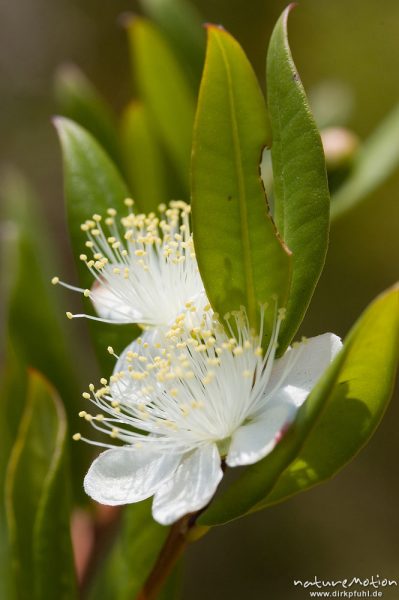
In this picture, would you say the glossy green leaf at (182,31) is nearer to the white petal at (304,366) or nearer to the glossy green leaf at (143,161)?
the glossy green leaf at (143,161)

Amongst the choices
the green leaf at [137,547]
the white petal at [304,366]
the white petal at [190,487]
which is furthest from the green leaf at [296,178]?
the green leaf at [137,547]

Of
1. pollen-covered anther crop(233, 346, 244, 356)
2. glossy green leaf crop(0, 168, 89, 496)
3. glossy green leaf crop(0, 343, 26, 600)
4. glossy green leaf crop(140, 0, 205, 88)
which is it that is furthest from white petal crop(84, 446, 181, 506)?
glossy green leaf crop(140, 0, 205, 88)

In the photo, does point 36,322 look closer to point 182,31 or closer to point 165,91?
point 165,91

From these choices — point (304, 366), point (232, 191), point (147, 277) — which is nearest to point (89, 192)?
point (147, 277)

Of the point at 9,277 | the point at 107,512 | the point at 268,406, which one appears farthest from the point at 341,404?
the point at 9,277

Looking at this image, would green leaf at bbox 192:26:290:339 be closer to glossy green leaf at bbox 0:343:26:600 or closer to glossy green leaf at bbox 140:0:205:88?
glossy green leaf at bbox 0:343:26:600
